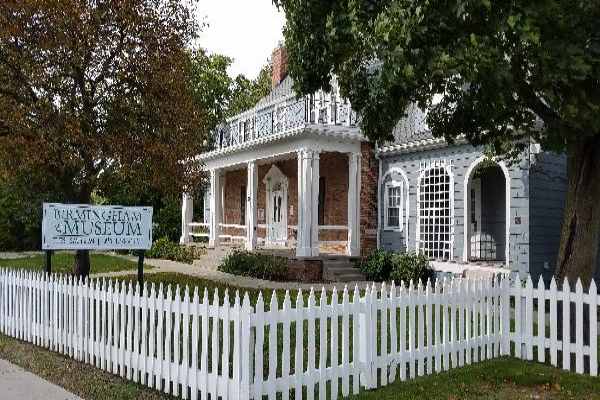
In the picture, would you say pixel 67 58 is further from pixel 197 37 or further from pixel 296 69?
pixel 296 69

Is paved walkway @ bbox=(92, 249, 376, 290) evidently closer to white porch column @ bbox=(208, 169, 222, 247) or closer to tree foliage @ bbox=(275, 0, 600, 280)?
white porch column @ bbox=(208, 169, 222, 247)

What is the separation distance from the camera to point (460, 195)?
15.3 m

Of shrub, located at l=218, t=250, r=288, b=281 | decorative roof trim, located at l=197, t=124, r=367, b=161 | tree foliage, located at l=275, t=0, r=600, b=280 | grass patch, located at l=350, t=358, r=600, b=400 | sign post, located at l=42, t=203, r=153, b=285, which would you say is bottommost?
grass patch, located at l=350, t=358, r=600, b=400

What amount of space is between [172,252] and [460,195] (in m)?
12.1

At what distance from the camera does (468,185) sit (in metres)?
15.1

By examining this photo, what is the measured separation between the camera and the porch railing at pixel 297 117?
17.8 metres

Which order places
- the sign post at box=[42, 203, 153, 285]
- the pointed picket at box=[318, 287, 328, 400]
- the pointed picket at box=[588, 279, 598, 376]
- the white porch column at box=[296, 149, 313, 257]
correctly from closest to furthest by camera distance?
the pointed picket at box=[318, 287, 328, 400]
the pointed picket at box=[588, 279, 598, 376]
the sign post at box=[42, 203, 153, 285]
the white porch column at box=[296, 149, 313, 257]

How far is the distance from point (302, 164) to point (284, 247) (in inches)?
185

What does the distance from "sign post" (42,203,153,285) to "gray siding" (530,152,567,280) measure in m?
8.97

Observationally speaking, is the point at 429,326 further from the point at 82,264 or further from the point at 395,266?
the point at 395,266

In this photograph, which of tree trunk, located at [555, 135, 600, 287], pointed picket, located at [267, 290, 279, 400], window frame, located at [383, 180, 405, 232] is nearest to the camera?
pointed picket, located at [267, 290, 279, 400]

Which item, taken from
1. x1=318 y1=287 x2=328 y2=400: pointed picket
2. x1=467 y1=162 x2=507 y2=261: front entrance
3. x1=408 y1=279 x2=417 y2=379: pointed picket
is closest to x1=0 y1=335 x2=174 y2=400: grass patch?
x1=318 y1=287 x2=328 y2=400: pointed picket

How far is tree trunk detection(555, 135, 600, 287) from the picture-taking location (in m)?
7.52

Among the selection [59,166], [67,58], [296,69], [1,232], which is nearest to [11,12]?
[67,58]
